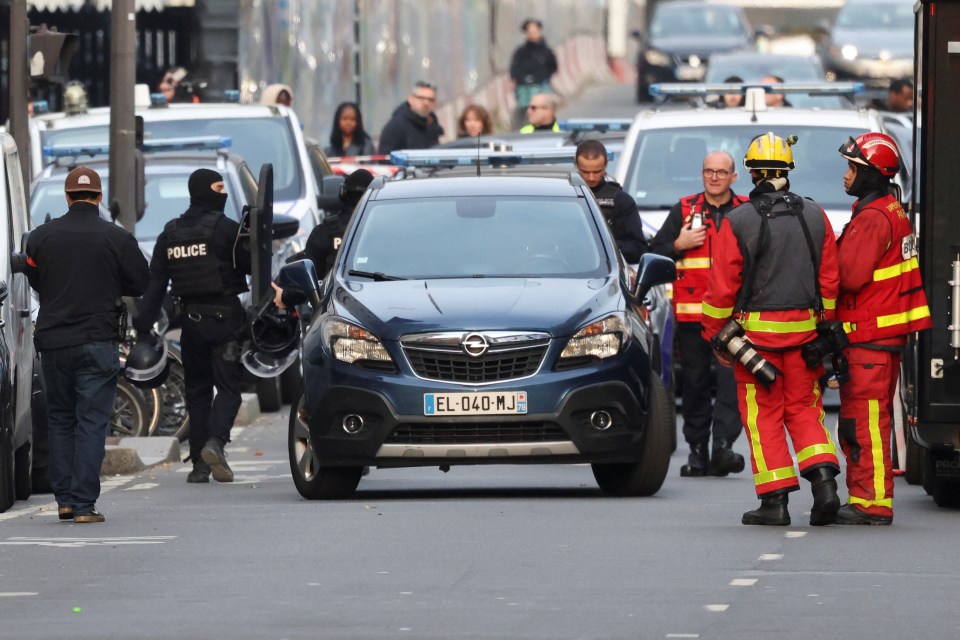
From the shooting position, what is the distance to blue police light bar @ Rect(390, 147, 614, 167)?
56.6ft

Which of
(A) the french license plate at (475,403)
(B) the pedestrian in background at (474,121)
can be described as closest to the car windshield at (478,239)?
(A) the french license plate at (475,403)

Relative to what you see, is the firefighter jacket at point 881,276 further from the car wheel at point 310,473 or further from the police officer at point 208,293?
the police officer at point 208,293

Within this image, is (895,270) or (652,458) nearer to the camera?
→ (895,270)

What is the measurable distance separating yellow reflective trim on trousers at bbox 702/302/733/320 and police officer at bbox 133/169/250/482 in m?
3.90

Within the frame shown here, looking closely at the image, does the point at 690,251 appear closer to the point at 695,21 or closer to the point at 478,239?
the point at 478,239

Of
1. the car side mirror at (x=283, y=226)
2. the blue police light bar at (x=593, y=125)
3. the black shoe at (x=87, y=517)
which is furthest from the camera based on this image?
the blue police light bar at (x=593, y=125)

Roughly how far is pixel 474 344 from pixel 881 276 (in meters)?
1.98

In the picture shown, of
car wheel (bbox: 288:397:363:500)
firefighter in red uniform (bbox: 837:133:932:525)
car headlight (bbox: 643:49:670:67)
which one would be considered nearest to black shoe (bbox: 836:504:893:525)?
firefighter in red uniform (bbox: 837:133:932:525)

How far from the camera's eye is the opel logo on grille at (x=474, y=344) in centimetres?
1284

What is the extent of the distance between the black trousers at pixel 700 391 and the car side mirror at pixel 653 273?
5.04 feet

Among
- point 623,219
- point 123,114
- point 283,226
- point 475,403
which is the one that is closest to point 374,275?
point 475,403

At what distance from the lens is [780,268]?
11883mm

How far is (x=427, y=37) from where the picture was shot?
1758 inches

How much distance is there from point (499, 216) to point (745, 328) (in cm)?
253
